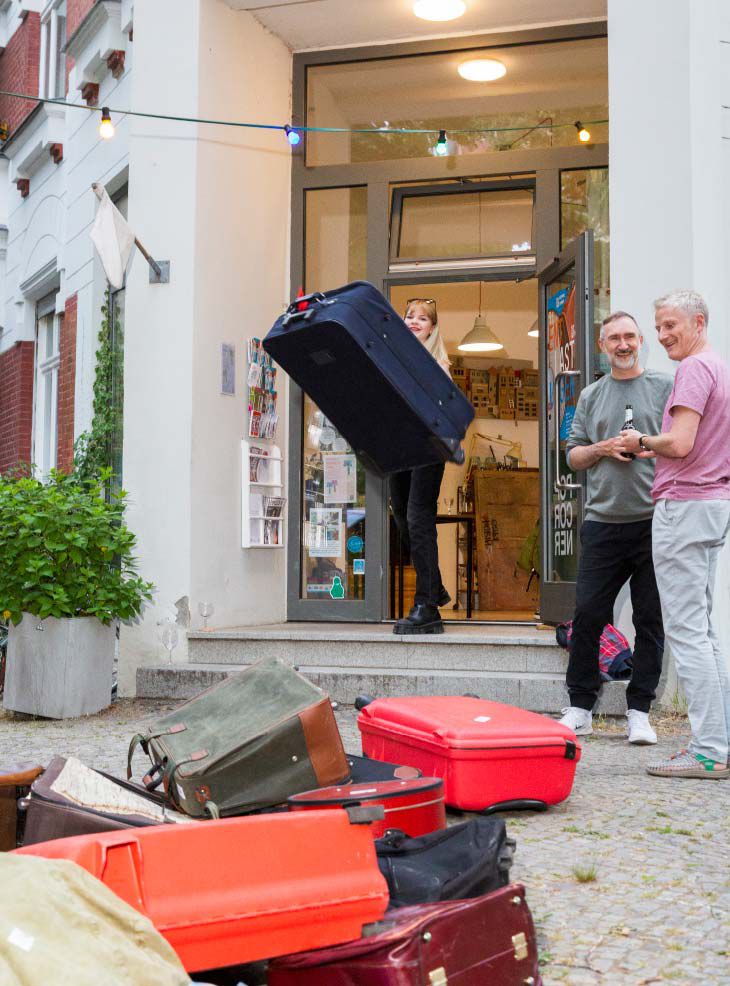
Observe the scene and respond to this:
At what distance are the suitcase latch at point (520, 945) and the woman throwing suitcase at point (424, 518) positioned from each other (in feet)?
14.3

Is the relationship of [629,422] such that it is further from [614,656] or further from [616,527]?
[614,656]

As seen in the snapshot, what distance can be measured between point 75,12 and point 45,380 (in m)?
3.44

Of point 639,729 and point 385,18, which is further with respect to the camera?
point 385,18

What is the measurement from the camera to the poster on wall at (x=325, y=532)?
8164 millimetres

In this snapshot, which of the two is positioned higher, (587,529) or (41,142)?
(41,142)

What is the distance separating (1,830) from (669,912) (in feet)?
5.64

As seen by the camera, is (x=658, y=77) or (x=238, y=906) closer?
(x=238, y=906)

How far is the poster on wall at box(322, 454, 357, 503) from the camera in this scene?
8.15 m

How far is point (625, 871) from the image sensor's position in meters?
3.32

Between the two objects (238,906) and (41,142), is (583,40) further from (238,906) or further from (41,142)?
(238,906)

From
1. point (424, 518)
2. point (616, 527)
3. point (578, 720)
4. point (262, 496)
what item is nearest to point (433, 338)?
point (424, 518)

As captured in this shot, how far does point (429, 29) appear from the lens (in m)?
8.06

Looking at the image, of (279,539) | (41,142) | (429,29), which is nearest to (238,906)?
(279,539)

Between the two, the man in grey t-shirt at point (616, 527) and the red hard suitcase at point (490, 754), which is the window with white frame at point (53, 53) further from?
the red hard suitcase at point (490, 754)
